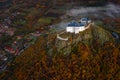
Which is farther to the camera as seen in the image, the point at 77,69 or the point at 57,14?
the point at 57,14

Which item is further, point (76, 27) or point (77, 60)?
point (76, 27)

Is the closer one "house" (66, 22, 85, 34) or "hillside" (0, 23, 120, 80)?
"hillside" (0, 23, 120, 80)

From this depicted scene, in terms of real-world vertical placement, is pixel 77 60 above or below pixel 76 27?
below

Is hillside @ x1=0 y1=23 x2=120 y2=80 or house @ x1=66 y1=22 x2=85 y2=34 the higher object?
house @ x1=66 y1=22 x2=85 y2=34

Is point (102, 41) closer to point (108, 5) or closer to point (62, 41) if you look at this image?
point (62, 41)

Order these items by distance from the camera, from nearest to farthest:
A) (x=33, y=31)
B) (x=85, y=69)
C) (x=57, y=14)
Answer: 1. (x=85, y=69)
2. (x=33, y=31)
3. (x=57, y=14)

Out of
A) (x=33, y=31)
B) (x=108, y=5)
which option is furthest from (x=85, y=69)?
(x=108, y=5)

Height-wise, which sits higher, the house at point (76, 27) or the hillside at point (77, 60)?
the house at point (76, 27)

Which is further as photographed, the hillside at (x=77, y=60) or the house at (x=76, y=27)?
the house at (x=76, y=27)
